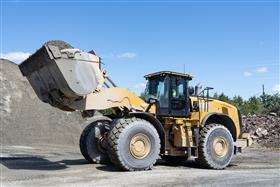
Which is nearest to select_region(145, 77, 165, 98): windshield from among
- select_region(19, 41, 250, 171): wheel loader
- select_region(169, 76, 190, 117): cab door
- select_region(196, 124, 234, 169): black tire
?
select_region(19, 41, 250, 171): wheel loader

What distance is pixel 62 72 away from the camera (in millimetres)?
9555

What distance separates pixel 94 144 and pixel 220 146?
3.63 meters

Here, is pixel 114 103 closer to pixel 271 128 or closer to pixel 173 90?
pixel 173 90

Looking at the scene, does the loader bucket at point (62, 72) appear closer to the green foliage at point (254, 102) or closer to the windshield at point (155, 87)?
the windshield at point (155, 87)

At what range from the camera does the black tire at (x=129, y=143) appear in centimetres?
1019

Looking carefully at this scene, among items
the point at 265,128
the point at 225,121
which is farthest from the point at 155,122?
the point at 265,128

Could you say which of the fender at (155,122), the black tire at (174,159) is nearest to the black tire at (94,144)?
the fender at (155,122)

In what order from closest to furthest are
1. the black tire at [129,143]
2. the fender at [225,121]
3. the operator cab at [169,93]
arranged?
1. the black tire at [129,143]
2. the operator cab at [169,93]
3. the fender at [225,121]

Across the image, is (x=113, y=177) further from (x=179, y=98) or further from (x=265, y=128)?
(x=265, y=128)

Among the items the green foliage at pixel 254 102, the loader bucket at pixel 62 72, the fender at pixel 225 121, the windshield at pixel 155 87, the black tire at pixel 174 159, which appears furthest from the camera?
the green foliage at pixel 254 102

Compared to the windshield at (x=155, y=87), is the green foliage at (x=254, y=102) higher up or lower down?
higher up

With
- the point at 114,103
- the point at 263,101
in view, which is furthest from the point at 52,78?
the point at 263,101

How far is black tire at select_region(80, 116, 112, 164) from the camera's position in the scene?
11.9 metres

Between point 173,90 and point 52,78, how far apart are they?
3733mm
